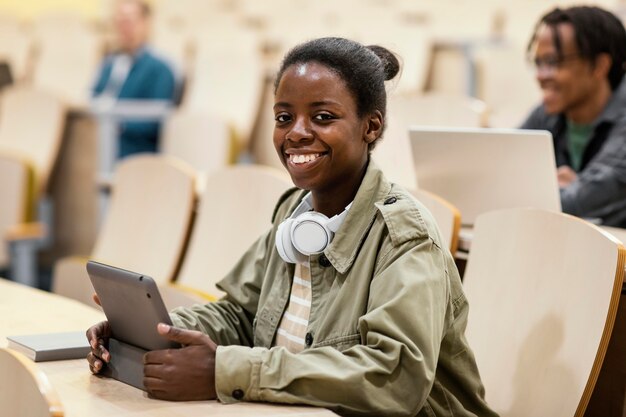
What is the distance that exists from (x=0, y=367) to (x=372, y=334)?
499mm

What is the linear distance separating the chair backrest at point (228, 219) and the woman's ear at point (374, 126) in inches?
32.8

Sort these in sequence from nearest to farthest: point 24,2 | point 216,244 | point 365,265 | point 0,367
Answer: point 0,367 → point 365,265 → point 216,244 → point 24,2

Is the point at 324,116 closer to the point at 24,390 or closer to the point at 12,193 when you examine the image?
the point at 24,390

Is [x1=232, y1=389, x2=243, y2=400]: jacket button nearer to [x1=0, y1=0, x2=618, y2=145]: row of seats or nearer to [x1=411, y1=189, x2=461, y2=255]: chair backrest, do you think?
[x1=411, y1=189, x2=461, y2=255]: chair backrest

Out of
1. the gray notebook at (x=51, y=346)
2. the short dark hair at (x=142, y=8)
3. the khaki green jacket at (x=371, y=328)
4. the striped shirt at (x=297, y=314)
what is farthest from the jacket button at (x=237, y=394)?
the short dark hair at (x=142, y=8)

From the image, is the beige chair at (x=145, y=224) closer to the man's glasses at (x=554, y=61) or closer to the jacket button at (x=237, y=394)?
the man's glasses at (x=554, y=61)

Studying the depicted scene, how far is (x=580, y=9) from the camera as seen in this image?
9.21ft

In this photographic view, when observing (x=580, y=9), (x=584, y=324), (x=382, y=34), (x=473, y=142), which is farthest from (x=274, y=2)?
(x=584, y=324)

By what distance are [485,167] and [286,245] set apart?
887 mm

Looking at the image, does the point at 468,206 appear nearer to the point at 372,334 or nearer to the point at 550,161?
the point at 550,161

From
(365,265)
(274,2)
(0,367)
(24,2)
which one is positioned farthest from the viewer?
(24,2)

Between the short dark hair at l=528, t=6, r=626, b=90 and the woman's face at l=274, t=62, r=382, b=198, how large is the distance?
142 centimetres

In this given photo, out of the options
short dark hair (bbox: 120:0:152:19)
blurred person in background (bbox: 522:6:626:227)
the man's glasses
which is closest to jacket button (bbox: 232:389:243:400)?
blurred person in background (bbox: 522:6:626:227)

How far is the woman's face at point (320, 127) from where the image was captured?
5.05ft
